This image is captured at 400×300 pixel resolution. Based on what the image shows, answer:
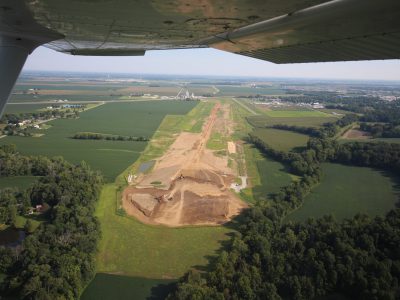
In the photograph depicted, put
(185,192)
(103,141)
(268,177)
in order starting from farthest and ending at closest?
(103,141), (268,177), (185,192)

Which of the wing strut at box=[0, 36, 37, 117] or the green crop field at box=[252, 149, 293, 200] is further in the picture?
the green crop field at box=[252, 149, 293, 200]

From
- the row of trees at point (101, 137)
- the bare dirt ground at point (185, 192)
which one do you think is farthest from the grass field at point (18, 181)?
the row of trees at point (101, 137)

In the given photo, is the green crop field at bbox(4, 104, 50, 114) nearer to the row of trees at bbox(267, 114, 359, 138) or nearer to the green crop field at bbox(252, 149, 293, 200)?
the row of trees at bbox(267, 114, 359, 138)

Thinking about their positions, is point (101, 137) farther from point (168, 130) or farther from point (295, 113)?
point (295, 113)

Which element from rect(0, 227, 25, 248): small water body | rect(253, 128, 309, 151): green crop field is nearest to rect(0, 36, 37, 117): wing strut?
rect(0, 227, 25, 248): small water body

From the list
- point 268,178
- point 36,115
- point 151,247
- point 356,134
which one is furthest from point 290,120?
point 151,247

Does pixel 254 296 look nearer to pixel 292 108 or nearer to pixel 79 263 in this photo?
pixel 79 263
